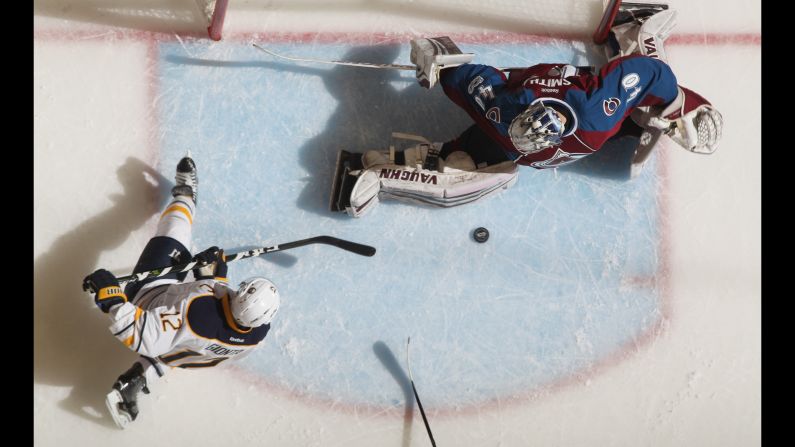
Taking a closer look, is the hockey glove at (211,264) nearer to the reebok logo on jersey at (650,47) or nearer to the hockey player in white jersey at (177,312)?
the hockey player in white jersey at (177,312)

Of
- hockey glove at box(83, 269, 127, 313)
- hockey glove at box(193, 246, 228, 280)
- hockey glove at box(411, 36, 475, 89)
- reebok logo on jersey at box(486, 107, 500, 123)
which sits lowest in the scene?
hockey glove at box(83, 269, 127, 313)

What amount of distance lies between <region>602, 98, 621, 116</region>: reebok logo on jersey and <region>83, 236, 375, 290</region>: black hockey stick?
3.67 ft

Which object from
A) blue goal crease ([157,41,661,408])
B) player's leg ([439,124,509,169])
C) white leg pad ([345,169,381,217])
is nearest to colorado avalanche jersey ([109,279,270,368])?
blue goal crease ([157,41,661,408])

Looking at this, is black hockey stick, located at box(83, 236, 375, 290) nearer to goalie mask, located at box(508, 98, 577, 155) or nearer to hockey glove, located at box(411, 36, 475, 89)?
hockey glove, located at box(411, 36, 475, 89)

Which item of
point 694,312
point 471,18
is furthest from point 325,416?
point 471,18

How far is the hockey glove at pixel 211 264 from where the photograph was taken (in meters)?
3.23

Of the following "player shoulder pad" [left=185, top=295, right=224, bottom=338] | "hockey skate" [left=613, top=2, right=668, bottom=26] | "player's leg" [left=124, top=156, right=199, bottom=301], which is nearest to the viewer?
"player shoulder pad" [left=185, top=295, right=224, bottom=338]

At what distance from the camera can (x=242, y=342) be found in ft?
9.85

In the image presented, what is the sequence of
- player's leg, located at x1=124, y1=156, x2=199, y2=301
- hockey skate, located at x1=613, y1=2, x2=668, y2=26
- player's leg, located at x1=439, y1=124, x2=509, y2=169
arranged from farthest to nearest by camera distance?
hockey skate, located at x1=613, y1=2, x2=668, y2=26, player's leg, located at x1=439, y1=124, x2=509, y2=169, player's leg, located at x1=124, y1=156, x2=199, y2=301

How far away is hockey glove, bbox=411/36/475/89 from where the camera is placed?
335 cm

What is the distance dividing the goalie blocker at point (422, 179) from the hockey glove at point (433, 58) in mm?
304

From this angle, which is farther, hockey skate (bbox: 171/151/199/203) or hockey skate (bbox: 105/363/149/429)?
hockey skate (bbox: 171/151/199/203)

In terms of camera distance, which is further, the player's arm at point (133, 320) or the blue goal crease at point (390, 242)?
the blue goal crease at point (390, 242)

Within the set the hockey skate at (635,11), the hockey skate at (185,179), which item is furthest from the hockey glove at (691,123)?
the hockey skate at (185,179)
